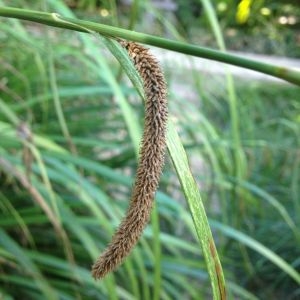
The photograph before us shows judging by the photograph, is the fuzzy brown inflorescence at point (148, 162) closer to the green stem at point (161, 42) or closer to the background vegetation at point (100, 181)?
the green stem at point (161, 42)

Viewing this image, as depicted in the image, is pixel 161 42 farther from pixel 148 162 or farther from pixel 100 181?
pixel 100 181

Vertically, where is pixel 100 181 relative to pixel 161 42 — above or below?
below

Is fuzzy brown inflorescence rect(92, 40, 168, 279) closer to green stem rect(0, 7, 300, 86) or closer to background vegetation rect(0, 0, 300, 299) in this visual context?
green stem rect(0, 7, 300, 86)

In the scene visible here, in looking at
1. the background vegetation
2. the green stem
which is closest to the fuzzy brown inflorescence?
the green stem

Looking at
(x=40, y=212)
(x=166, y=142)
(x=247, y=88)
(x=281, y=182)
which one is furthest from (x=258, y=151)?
(x=166, y=142)

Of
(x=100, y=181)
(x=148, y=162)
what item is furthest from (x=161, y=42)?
(x=100, y=181)

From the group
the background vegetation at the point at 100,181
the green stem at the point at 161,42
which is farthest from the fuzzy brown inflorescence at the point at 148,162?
the background vegetation at the point at 100,181
